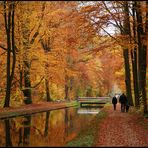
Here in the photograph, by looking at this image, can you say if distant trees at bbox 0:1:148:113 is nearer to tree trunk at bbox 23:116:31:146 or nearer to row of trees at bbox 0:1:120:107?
row of trees at bbox 0:1:120:107

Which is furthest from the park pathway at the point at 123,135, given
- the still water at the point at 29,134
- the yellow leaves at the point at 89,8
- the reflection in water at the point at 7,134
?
the yellow leaves at the point at 89,8

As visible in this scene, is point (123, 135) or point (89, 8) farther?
point (89, 8)

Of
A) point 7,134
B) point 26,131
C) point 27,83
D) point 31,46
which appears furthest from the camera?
point 27,83

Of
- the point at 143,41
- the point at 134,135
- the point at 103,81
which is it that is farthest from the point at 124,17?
the point at 103,81

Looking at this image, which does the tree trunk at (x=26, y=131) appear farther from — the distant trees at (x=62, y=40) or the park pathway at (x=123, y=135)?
the distant trees at (x=62, y=40)

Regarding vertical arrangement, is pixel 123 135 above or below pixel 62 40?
below

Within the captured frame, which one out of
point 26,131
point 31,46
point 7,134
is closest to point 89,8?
point 26,131

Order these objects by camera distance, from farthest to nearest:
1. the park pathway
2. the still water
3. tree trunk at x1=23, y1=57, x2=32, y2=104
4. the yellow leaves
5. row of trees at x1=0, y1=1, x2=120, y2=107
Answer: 1. tree trunk at x1=23, y1=57, x2=32, y2=104
2. row of trees at x1=0, y1=1, x2=120, y2=107
3. the yellow leaves
4. the still water
5. the park pathway

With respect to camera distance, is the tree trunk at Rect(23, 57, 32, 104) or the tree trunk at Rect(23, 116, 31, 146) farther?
the tree trunk at Rect(23, 57, 32, 104)

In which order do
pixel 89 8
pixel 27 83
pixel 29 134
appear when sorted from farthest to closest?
pixel 27 83
pixel 89 8
pixel 29 134

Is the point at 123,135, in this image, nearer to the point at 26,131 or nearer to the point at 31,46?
the point at 26,131

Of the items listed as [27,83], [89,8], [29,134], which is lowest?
[29,134]

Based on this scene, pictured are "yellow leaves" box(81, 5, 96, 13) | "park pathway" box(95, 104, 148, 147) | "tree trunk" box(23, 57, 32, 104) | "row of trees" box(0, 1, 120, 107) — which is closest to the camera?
"park pathway" box(95, 104, 148, 147)

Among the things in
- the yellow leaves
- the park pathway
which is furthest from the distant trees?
the park pathway
